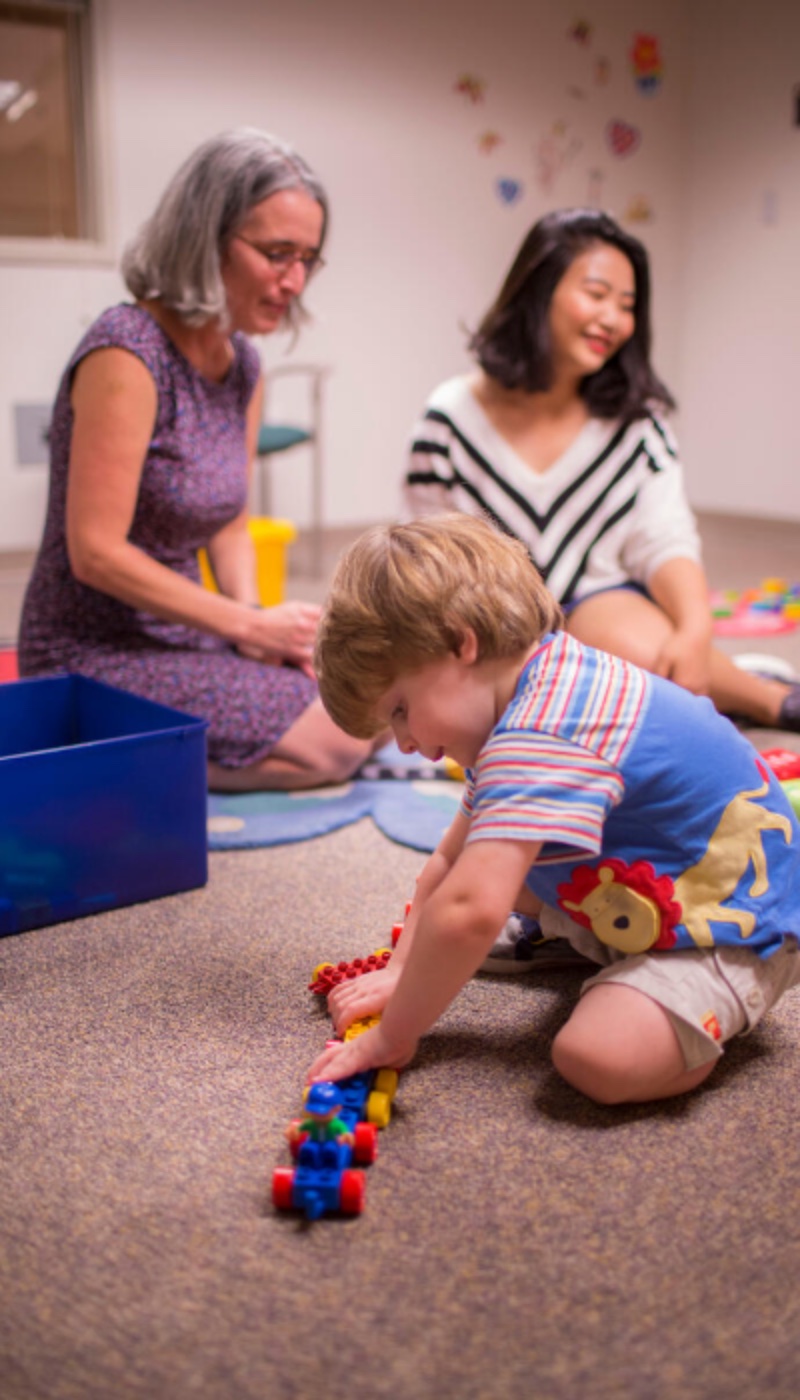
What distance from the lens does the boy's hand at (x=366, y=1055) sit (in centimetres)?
84

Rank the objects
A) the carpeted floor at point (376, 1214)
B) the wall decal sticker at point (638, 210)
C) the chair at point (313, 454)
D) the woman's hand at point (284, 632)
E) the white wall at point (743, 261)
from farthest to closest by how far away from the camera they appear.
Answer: the wall decal sticker at point (638, 210) → the white wall at point (743, 261) → the chair at point (313, 454) → the woman's hand at point (284, 632) → the carpeted floor at point (376, 1214)

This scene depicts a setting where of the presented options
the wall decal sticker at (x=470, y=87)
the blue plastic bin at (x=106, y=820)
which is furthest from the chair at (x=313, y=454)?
the blue plastic bin at (x=106, y=820)

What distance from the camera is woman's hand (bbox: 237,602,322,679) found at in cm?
151

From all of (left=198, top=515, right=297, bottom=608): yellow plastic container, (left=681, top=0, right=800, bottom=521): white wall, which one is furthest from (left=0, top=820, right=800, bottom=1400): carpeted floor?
(left=681, top=0, right=800, bottom=521): white wall

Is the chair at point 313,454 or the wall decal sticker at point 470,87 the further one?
the wall decal sticker at point 470,87

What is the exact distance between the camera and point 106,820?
3.85 feet

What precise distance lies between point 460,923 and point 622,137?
399 cm

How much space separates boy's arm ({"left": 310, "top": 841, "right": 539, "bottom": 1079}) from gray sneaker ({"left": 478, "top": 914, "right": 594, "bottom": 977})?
0.90 feet

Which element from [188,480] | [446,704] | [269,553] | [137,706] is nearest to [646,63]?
[269,553]

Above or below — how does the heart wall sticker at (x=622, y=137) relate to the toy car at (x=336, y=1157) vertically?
above

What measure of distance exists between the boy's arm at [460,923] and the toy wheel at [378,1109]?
0.21ft

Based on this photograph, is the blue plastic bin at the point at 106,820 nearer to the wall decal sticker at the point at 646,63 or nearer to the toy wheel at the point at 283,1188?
the toy wheel at the point at 283,1188

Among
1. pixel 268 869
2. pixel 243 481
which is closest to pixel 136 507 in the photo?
pixel 243 481

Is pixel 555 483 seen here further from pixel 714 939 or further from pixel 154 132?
pixel 154 132
